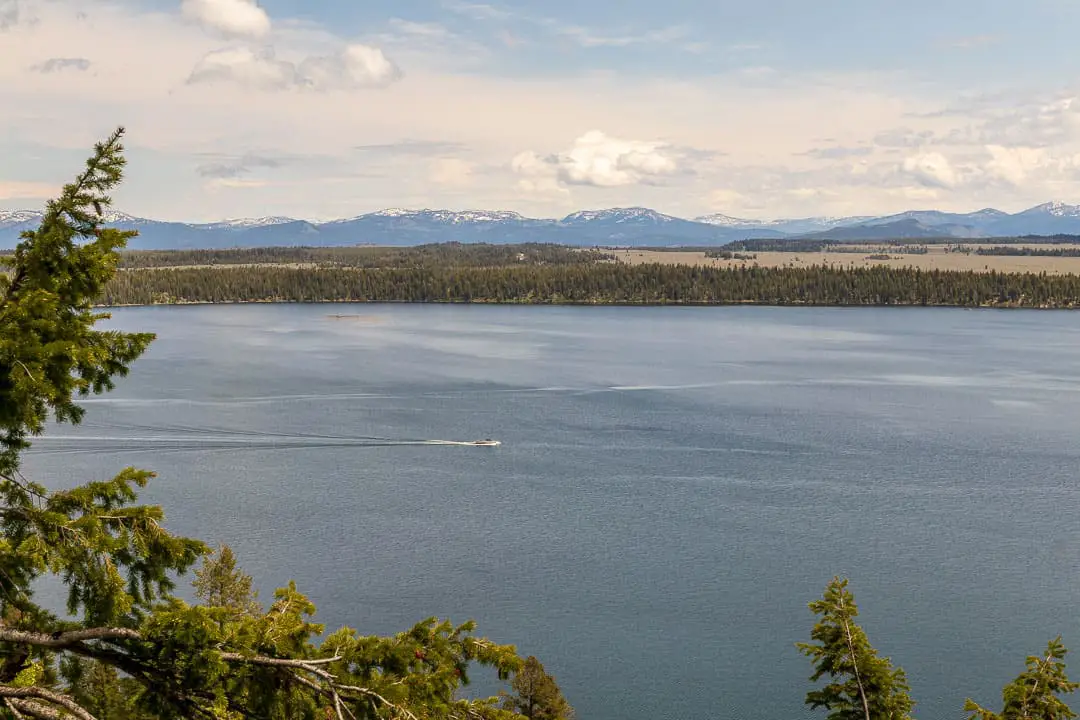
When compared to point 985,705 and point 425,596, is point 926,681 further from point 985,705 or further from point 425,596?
point 425,596

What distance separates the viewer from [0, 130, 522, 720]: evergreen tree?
226 inches

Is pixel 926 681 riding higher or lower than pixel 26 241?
lower

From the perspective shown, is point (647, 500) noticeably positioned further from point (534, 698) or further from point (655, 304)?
point (655, 304)

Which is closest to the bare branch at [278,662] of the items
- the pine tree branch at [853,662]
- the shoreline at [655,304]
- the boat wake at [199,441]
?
the pine tree branch at [853,662]

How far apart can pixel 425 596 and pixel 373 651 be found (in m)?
26.0

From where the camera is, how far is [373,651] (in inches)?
248

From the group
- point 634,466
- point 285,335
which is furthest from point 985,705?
point 285,335

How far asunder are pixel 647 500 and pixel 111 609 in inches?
1426

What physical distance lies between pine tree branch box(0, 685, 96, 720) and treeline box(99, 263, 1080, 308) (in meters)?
152

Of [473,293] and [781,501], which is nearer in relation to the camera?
[781,501]

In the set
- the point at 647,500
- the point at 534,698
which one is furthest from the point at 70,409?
the point at 647,500

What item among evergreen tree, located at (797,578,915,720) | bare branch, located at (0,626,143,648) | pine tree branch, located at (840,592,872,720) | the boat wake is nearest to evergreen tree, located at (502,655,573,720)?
evergreen tree, located at (797,578,915,720)

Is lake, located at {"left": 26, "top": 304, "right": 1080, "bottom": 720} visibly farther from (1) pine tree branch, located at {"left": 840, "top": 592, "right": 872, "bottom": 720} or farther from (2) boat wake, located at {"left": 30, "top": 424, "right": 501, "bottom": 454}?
(1) pine tree branch, located at {"left": 840, "top": 592, "right": 872, "bottom": 720}

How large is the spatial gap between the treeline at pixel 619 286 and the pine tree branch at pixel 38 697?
15204 centimetres
